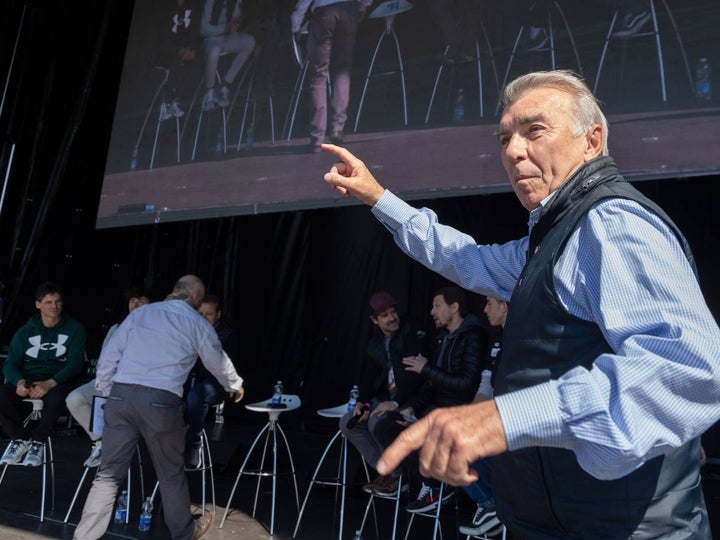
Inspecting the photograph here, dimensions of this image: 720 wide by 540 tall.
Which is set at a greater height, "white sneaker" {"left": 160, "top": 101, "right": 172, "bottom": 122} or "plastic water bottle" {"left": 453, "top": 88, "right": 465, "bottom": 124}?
"white sneaker" {"left": 160, "top": 101, "right": 172, "bottom": 122}

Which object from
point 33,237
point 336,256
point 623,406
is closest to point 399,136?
point 336,256

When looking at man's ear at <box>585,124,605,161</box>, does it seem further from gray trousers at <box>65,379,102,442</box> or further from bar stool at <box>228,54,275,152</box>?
gray trousers at <box>65,379,102,442</box>

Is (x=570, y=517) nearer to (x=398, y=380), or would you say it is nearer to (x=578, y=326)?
(x=578, y=326)

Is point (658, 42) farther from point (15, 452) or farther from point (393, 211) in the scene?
point (15, 452)

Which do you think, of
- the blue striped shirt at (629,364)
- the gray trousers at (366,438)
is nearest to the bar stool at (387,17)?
the gray trousers at (366,438)

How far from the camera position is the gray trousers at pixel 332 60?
4.67m

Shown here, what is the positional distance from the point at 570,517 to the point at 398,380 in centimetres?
321

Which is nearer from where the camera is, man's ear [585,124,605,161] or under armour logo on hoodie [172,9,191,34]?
man's ear [585,124,605,161]

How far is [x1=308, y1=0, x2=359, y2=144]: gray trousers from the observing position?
467 centimetres

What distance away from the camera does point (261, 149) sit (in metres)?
4.91

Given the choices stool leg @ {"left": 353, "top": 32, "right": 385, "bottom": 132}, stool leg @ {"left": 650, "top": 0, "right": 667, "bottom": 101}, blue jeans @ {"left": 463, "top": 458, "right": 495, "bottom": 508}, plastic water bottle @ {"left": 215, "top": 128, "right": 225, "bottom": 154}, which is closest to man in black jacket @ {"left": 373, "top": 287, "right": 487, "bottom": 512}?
blue jeans @ {"left": 463, "top": 458, "right": 495, "bottom": 508}

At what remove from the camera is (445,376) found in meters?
3.72

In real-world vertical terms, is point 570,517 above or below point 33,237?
below

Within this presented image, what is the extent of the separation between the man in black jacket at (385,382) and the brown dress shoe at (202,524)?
0.98 meters
